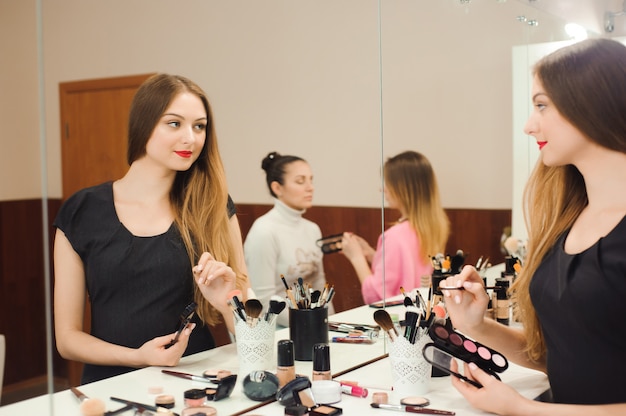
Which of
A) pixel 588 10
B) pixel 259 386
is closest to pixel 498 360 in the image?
pixel 259 386

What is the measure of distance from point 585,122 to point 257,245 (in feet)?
2.20

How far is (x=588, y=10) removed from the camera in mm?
2482

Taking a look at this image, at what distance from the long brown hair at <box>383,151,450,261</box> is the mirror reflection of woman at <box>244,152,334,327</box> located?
0.49m

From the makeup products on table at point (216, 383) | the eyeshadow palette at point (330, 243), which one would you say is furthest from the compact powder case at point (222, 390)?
the eyeshadow palette at point (330, 243)

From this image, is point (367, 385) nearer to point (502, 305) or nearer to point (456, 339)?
point (456, 339)

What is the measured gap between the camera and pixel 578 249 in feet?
4.58

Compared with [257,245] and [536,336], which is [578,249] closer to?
[536,336]

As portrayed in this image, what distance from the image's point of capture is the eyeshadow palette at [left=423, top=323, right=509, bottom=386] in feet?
4.67

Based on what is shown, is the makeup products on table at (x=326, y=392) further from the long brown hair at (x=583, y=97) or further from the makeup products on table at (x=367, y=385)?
the long brown hair at (x=583, y=97)

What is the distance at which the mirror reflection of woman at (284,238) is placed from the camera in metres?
1.56

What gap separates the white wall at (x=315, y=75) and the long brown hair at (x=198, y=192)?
3cm

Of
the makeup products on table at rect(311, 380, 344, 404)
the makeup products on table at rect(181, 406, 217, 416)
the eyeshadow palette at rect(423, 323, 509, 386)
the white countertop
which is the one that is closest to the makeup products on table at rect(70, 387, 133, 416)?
the white countertop

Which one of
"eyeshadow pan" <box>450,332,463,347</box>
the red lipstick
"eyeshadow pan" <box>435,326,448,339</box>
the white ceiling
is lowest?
"eyeshadow pan" <box>450,332,463,347</box>

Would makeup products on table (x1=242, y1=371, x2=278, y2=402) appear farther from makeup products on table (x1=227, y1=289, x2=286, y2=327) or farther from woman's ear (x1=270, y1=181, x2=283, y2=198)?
woman's ear (x1=270, y1=181, x2=283, y2=198)
